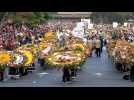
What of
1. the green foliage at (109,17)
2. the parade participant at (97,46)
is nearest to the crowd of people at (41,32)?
the green foliage at (109,17)

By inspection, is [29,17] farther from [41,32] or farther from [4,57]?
[41,32]

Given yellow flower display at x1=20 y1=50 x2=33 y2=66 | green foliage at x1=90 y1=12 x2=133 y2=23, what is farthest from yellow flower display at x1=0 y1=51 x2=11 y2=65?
green foliage at x1=90 y1=12 x2=133 y2=23

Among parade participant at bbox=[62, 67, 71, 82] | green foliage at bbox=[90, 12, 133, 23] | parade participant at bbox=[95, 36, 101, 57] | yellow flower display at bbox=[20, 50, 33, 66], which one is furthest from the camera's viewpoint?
parade participant at bbox=[95, 36, 101, 57]

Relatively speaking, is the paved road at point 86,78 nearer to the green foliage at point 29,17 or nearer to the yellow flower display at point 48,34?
the yellow flower display at point 48,34

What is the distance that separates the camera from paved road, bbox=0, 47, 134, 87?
1501 cm

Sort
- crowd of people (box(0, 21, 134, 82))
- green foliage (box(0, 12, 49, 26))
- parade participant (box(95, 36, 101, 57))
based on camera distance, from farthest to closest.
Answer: parade participant (box(95, 36, 101, 57)) → crowd of people (box(0, 21, 134, 82)) → green foliage (box(0, 12, 49, 26))

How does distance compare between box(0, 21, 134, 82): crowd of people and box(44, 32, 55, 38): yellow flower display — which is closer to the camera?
box(0, 21, 134, 82): crowd of people

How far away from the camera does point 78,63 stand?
15727 millimetres

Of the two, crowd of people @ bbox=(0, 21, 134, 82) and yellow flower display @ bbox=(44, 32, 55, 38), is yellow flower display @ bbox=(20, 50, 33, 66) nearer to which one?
crowd of people @ bbox=(0, 21, 134, 82)
